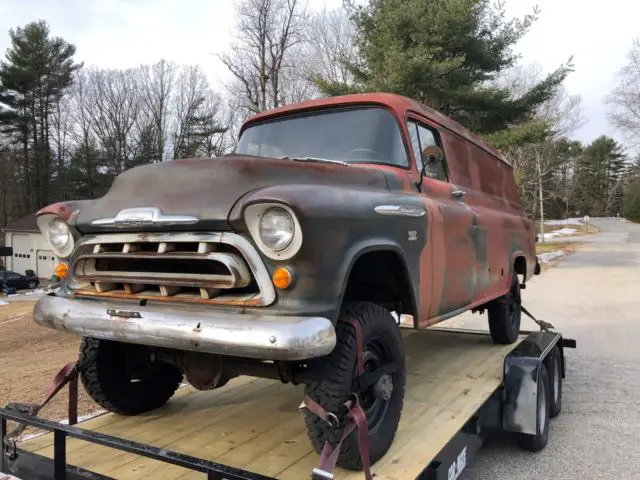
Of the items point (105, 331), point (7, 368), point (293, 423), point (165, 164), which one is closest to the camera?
point (105, 331)

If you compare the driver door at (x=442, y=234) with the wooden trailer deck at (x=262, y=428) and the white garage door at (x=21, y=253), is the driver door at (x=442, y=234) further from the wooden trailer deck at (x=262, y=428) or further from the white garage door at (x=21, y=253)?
the white garage door at (x=21, y=253)

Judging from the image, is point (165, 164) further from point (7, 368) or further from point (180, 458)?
point (7, 368)

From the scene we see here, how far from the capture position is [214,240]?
94.3 inches

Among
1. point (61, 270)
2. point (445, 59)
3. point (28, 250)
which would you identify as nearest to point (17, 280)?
point (28, 250)

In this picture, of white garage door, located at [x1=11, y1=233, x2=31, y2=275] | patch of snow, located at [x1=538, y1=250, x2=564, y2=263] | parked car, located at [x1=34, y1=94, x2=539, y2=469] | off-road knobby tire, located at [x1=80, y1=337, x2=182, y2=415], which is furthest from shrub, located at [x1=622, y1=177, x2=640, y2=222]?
off-road knobby tire, located at [x1=80, y1=337, x2=182, y2=415]

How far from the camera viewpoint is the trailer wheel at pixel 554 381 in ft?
15.5

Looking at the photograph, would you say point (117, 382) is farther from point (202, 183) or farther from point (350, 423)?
point (350, 423)

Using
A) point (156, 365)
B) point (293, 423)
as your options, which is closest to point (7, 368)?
point (156, 365)

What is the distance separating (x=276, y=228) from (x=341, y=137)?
155cm

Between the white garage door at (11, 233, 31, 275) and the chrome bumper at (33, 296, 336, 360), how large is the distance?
39.8 meters

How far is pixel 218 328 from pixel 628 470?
3351 mm

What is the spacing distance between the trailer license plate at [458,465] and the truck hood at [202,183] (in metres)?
1.60

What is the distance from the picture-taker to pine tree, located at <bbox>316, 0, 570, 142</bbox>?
16.5 metres

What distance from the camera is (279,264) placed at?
2.33 meters
